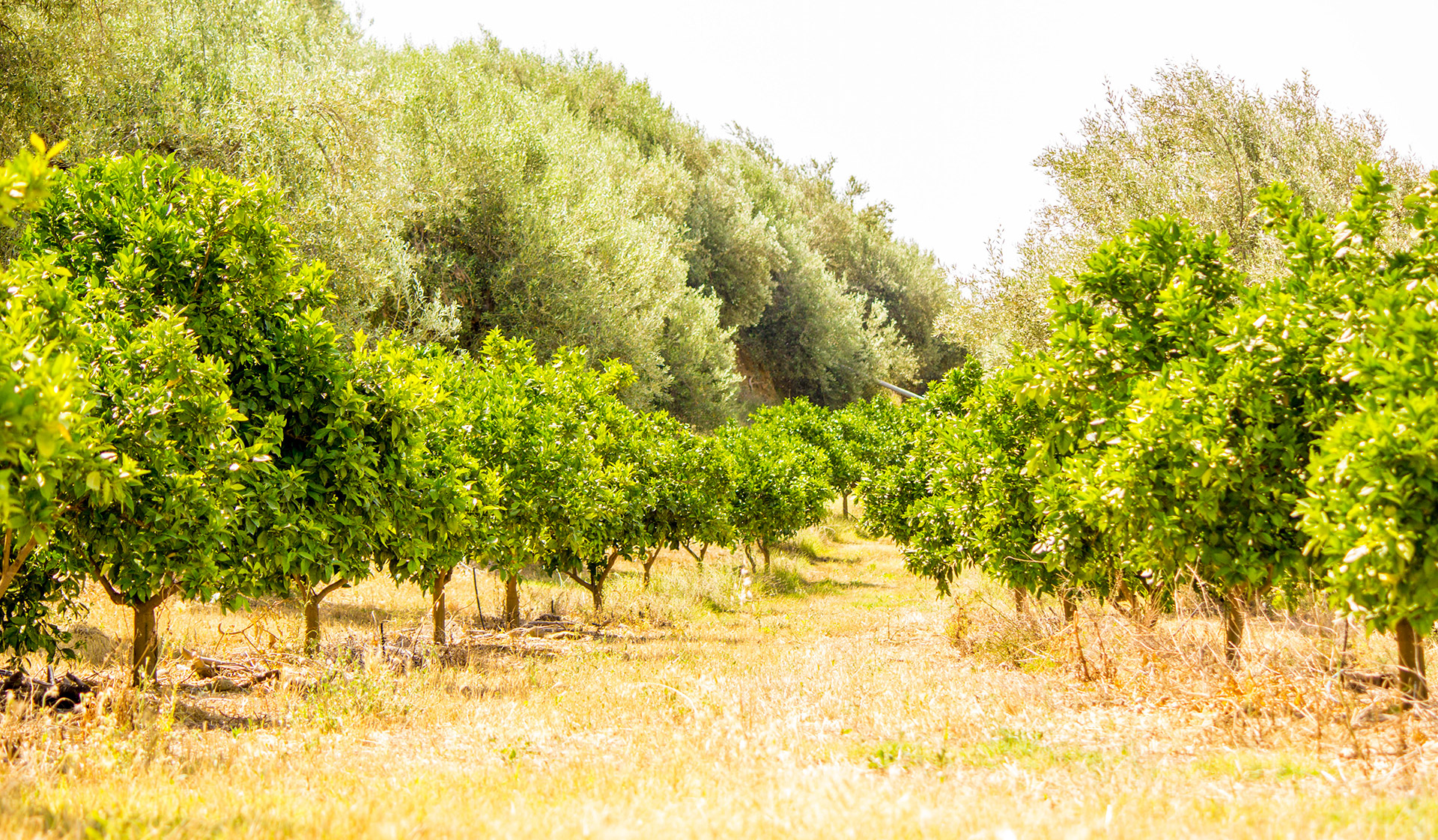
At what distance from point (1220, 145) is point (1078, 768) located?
19.7m

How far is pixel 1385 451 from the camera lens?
555 centimetres

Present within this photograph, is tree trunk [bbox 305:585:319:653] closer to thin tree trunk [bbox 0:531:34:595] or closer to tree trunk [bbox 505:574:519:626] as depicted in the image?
tree trunk [bbox 505:574:519:626]

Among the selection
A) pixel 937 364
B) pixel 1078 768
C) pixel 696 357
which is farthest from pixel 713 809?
pixel 937 364

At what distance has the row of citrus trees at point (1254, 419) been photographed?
18.7 feet

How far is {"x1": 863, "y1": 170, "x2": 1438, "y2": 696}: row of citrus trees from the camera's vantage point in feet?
18.7

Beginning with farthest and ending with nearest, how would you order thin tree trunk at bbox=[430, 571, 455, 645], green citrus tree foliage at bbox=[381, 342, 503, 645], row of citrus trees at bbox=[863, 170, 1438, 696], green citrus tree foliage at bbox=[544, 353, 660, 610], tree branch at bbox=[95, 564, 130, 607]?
green citrus tree foliage at bbox=[544, 353, 660, 610] < thin tree trunk at bbox=[430, 571, 455, 645] < green citrus tree foliage at bbox=[381, 342, 503, 645] < tree branch at bbox=[95, 564, 130, 607] < row of citrus trees at bbox=[863, 170, 1438, 696]

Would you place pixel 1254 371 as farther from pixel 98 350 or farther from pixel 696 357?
pixel 696 357

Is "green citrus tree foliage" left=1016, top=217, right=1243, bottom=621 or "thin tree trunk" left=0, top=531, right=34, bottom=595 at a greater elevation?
"green citrus tree foliage" left=1016, top=217, right=1243, bottom=621

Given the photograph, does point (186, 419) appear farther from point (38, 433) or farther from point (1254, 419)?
point (1254, 419)

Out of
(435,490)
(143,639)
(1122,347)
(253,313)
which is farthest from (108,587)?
(1122,347)

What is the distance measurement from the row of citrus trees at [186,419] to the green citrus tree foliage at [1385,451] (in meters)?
6.89

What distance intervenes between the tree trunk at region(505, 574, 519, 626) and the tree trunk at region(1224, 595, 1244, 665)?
10995 millimetres

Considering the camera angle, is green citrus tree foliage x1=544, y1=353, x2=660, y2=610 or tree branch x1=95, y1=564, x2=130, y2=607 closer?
tree branch x1=95, y1=564, x2=130, y2=607

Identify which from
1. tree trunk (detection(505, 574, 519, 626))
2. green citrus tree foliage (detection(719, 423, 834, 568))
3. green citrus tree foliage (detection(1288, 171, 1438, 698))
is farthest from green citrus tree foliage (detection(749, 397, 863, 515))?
green citrus tree foliage (detection(1288, 171, 1438, 698))
